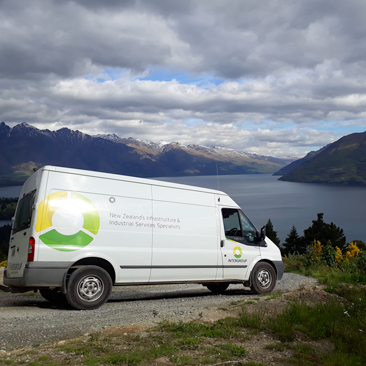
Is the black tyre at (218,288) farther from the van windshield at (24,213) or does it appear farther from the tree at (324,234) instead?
the tree at (324,234)

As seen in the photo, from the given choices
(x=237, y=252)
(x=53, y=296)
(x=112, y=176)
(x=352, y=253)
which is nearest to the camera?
(x=112, y=176)

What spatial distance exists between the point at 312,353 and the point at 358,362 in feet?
1.96

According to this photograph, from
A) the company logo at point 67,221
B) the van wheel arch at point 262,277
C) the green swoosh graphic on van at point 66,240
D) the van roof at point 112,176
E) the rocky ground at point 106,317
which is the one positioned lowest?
the rocky ground at point 106,317

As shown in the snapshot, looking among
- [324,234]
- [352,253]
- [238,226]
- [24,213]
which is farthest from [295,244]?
[24,213]

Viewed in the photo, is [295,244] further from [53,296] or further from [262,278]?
[53,296]

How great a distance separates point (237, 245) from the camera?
1013 centimetres

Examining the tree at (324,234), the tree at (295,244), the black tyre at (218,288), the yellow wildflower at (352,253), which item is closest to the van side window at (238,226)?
the black tyre at (218,288)

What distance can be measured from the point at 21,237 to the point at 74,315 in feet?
6.89

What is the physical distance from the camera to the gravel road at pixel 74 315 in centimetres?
569

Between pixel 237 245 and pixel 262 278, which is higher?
pixel 237 245

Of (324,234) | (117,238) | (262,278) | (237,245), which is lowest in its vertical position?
(262,278)

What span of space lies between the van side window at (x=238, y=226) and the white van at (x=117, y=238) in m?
0.03

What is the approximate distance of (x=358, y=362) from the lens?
4.45 meters

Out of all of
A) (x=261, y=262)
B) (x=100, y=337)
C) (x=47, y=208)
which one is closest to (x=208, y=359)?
(x=100, y=337)
